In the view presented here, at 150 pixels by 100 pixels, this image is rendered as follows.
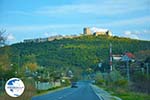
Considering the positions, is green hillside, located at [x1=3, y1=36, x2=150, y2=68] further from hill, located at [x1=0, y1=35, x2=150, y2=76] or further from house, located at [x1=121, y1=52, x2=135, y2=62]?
house, located at [x1=121, y1=52, x2=135, y2=62]

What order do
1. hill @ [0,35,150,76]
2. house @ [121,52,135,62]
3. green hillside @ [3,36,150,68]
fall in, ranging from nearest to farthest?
1. house @ [121,52,135,62]
2. hill @ [0,35,150,76]
3. green hillside @ [3,36,150,68]

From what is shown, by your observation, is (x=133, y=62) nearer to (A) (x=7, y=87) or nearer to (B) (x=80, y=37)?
(B) (x=80, y=37)

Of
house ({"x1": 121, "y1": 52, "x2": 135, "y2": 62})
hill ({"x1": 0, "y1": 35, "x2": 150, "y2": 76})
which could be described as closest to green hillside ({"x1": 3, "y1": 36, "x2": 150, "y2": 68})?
hill ({"x1": 0, "y1": 35, "x2": 150, "y2": 76})

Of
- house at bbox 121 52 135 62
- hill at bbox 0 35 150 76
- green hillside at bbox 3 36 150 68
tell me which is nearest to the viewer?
house at bbox 121 52 135 62

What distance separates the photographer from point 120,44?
6009cm

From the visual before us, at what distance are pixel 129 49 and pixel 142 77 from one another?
26.9ft

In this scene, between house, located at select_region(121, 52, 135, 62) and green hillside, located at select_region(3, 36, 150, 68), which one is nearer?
house, located at select_region(121, 52, 135, 62)

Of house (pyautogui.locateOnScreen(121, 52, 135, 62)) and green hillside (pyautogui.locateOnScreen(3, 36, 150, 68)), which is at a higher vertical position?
green hillside (pyautogui.locateOnScreen(3, 36, 150, 68))

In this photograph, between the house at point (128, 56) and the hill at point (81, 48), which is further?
the hill at point (81, 48)

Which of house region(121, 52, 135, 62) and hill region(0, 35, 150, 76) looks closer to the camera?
house region(121, 52, 135, 62)

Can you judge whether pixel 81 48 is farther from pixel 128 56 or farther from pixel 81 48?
pixel 128 56

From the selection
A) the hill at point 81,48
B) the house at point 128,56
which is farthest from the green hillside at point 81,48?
the house at point 128,56

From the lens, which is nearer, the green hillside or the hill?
the hill

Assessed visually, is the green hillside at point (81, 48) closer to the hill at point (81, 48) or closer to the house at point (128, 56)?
the hill at point (81, 48)
